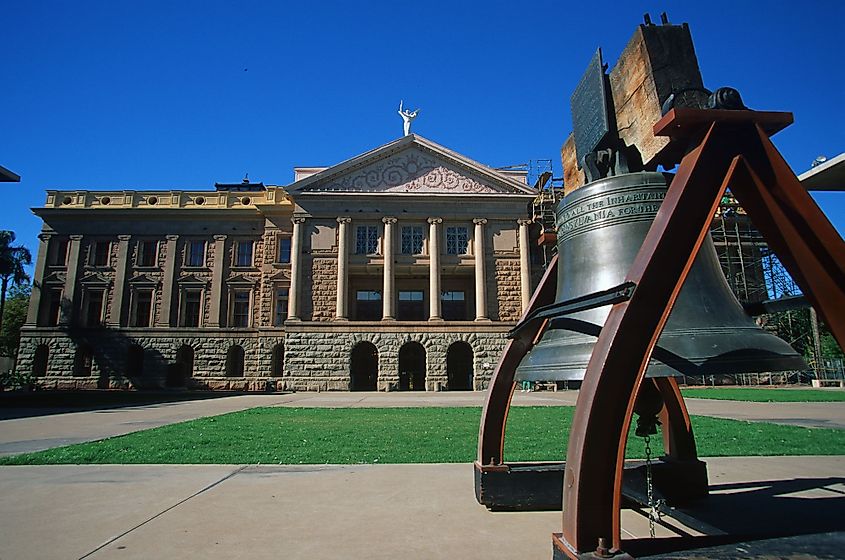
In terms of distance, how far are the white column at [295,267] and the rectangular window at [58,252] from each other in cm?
1755

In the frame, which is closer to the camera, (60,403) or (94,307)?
(60,403)

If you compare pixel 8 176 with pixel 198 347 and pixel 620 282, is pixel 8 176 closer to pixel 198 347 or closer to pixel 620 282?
pixel 198 347

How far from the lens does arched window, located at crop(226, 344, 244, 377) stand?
3581cm

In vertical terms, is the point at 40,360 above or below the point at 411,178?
below

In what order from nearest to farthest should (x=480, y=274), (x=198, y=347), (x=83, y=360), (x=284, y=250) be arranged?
(x=480, y=274) < (x=198, y=347) < (x=83, y=360) < (x=284, y=250)

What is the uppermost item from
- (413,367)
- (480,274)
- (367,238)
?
(367,238)

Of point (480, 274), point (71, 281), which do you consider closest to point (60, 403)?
point (71, 281)

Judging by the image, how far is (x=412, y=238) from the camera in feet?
114

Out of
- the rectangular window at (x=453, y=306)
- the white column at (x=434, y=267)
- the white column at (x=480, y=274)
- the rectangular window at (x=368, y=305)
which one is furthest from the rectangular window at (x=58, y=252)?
the white column at (x=480, y=274)

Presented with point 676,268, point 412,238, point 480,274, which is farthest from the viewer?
point 412,238

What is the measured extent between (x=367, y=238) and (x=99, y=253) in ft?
65.3

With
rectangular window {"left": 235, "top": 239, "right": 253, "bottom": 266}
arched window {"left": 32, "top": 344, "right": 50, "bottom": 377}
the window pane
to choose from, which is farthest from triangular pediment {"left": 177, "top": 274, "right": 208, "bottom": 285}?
arched window {"left": 32, "top": 344, "right": 50, "bottom": 377}

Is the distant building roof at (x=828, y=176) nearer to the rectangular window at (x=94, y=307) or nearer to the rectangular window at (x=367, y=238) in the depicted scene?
the rectangular window at (x=367, y=238)

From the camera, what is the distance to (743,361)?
7.04 feet
